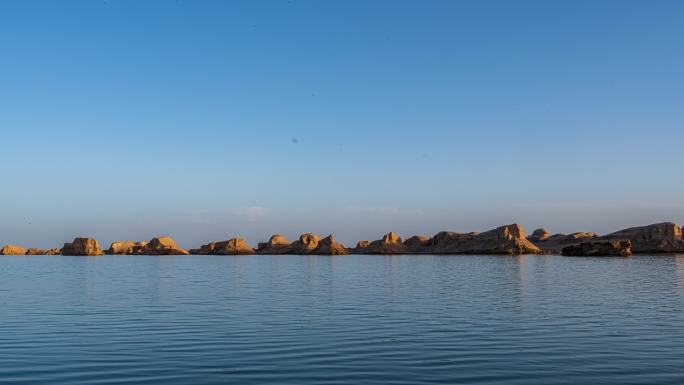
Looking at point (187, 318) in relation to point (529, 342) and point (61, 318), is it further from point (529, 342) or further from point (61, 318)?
point (529, 342)

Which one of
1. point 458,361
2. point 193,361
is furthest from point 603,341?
point 193,361

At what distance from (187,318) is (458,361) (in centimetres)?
1847

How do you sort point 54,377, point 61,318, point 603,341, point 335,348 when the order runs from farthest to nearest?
point 61,318 < point 603,341 < point 335,348 < point 54,377

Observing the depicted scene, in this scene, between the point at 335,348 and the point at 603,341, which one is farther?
the point at 603,341

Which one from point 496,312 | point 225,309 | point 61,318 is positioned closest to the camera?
point 61,318

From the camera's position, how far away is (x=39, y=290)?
55.7m

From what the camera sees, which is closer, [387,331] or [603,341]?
[603,341]

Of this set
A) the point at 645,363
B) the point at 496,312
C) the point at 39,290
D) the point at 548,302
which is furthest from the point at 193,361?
the point at 39,290

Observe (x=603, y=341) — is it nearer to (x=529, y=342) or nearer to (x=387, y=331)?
(x=529, y=342)

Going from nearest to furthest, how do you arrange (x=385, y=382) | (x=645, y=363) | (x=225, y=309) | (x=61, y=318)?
(x=385, y=382)
(x=645, y=363)
(x=61, y=318)
(x=225, y=309)

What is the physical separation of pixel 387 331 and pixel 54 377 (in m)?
14.8

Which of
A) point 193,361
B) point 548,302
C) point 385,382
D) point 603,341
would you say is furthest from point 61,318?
point 548,302

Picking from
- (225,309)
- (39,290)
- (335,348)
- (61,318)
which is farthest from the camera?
(39,290)

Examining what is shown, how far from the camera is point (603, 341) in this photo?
2522cm
